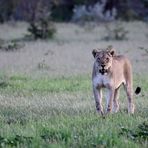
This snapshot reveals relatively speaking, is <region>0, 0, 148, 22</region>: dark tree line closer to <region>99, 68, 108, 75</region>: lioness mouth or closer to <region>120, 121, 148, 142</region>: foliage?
<region>99, 68, 108, 75</region>: lioness mouth

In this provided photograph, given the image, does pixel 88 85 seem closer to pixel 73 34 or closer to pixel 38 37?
pixel 38 37

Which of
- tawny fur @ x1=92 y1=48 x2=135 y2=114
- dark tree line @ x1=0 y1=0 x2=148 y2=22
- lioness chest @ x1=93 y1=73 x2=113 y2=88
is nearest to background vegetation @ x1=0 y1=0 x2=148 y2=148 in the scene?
tawny fur @ x1=92 y1=48 x2=135 y2=114

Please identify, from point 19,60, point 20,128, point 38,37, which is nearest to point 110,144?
point 20,128

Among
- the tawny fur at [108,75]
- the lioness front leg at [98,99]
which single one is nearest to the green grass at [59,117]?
the lioness front leg at [98,99]

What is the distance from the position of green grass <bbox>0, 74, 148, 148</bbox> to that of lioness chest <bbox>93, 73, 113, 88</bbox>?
0.52 metres

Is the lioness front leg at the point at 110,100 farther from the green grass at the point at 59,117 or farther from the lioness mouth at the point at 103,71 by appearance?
the lioness mouth at the point at 103,71

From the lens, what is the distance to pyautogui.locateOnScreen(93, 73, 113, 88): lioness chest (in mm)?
11070

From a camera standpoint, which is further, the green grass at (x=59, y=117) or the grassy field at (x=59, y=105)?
the grassy field at (x=59, y=105)

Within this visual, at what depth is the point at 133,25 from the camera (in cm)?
4212

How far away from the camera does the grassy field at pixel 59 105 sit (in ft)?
28.2

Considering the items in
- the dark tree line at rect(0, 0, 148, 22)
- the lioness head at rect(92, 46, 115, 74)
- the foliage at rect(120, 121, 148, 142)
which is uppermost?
the lioness head at rect(92, 46, 115, 74)

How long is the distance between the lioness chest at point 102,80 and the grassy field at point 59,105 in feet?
1.71

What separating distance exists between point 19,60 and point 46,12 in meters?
26.4

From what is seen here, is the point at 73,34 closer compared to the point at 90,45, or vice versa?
the point at 90,45
